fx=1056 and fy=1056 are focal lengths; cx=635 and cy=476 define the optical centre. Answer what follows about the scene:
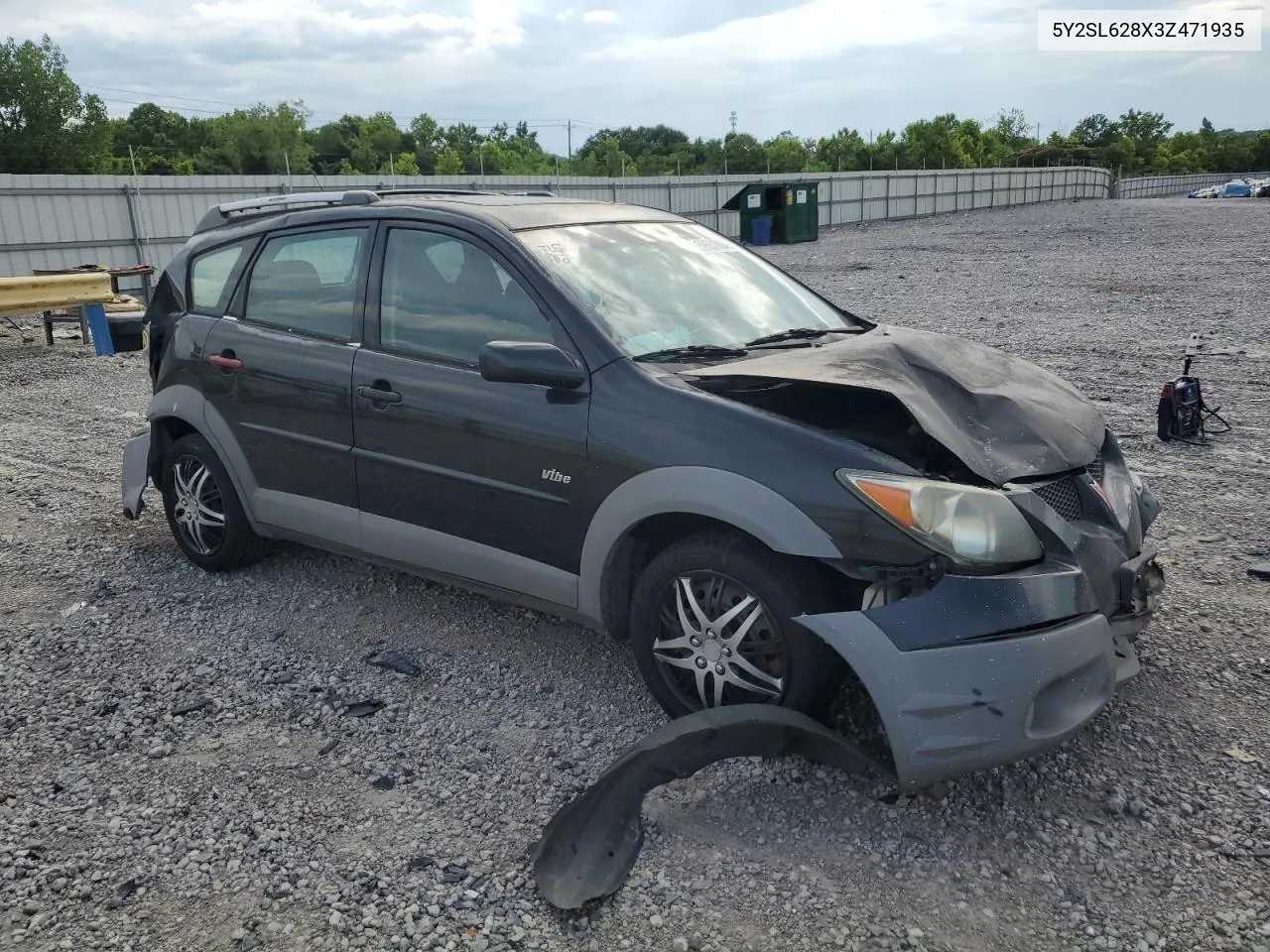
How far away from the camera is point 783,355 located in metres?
3.84

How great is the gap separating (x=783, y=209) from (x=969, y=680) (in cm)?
3090

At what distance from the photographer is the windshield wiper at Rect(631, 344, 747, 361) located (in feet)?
12.5

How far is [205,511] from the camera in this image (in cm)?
525

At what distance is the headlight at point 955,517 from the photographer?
3061mm

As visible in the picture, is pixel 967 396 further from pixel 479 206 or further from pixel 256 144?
pixel 256 144

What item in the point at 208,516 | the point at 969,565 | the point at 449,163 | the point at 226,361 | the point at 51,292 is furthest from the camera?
the point at 449,163

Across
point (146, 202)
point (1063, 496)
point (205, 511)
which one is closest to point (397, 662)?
point (205, 511)

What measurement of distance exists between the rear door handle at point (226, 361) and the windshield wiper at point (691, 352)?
2.13m

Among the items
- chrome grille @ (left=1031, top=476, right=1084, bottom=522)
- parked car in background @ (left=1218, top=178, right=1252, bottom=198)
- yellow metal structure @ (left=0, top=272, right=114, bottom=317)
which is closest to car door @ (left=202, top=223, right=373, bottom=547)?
chrome grille @ (left=1031, top=476, right=1084, bottom=522)

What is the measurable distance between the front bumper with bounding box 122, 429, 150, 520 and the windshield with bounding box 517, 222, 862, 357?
106 inches

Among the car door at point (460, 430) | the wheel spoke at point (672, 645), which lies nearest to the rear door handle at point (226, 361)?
the car door at point (460, 430)

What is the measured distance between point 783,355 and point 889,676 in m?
1.34

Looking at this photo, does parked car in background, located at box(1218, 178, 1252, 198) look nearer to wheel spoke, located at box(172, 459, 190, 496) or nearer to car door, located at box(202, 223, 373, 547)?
car door, located at box(202, 223, 373, 547)

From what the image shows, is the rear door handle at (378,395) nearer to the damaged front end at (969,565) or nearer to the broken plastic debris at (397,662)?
the broken plastic debris at (397,662)
